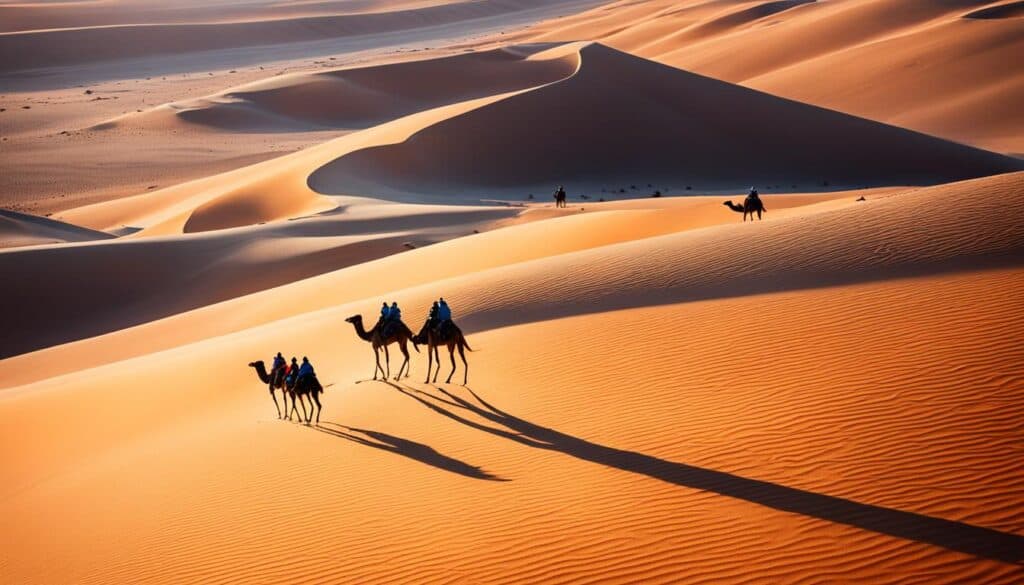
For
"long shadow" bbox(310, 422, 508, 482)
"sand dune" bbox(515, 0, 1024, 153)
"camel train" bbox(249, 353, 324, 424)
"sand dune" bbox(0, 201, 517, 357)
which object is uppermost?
"sand dune" bbox(515, 0, 1024, 153)

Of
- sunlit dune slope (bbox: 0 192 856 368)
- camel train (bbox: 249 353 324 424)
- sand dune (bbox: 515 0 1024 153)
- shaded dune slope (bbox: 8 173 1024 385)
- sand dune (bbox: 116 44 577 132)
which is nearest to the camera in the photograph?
camel train (bbox: 249 353 324 424)

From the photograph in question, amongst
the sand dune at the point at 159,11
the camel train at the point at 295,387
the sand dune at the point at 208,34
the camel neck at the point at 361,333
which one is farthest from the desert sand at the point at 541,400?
the sand dune at the point at 159,11

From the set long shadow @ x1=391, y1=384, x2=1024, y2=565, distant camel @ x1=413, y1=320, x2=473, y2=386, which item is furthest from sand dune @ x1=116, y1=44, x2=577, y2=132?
long shadow @ x1=391, y1=384, x2=1024, y2=565

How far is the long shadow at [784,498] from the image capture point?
6.27m

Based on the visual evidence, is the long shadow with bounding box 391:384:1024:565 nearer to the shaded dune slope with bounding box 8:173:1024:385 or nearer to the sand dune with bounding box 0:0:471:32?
the shaded dune slope with bounding box 8:173:1024:385

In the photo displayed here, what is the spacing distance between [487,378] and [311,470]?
259 cm

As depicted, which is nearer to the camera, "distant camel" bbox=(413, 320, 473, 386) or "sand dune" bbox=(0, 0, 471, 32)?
"distant camel" bbox=(413, 320, 473, 386)

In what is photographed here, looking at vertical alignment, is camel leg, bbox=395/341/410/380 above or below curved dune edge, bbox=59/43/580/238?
below

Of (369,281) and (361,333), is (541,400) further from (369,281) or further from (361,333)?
(369,281)

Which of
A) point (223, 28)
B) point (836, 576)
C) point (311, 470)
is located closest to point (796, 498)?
point (836, 576)

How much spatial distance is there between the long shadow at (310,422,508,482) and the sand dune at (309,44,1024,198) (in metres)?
25.7

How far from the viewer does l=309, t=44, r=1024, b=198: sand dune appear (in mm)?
36500

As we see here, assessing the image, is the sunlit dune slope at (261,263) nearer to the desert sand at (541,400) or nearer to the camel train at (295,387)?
the desert sand at (541,400)

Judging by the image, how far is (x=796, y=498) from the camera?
7.17 m
